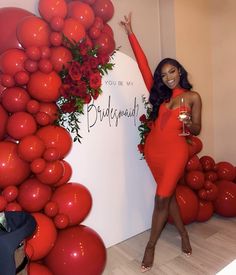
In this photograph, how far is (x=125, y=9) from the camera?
233 cm

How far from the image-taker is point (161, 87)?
2.18m

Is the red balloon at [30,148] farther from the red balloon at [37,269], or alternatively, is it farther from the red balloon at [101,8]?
the red balloon at [101,8]

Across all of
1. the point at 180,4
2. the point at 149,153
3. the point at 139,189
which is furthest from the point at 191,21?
the point at 139,189

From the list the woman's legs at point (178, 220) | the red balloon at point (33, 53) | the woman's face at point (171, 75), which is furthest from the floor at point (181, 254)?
the red balloon at point (33, 53)

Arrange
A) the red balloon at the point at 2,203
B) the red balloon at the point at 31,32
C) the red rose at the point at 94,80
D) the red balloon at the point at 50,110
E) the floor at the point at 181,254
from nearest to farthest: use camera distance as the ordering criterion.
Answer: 1. the red balloon at the point at 2,203
2. the red balloon at the point at 31,32
3. the red balloon at the point at 50,110
4. the red rose at the point at 94,80
5. the floor at the point at 181,254

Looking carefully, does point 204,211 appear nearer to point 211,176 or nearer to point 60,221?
point 211,176

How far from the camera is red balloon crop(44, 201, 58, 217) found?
1.59 m

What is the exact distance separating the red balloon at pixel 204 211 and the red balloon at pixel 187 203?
0.10 meters

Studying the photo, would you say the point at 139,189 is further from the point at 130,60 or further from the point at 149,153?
the point at 130,60

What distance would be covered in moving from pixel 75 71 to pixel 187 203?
1.48 metres

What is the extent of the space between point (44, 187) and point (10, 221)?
0.28 metres

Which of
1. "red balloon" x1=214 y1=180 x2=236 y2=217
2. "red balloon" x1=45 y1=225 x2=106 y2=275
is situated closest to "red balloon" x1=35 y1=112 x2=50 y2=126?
"red balloon" x1=45 y1=225 x2=106 y2=275

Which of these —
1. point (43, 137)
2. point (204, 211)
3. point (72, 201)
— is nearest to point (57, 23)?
point (43, 137)

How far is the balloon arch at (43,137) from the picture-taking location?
1.49 m
